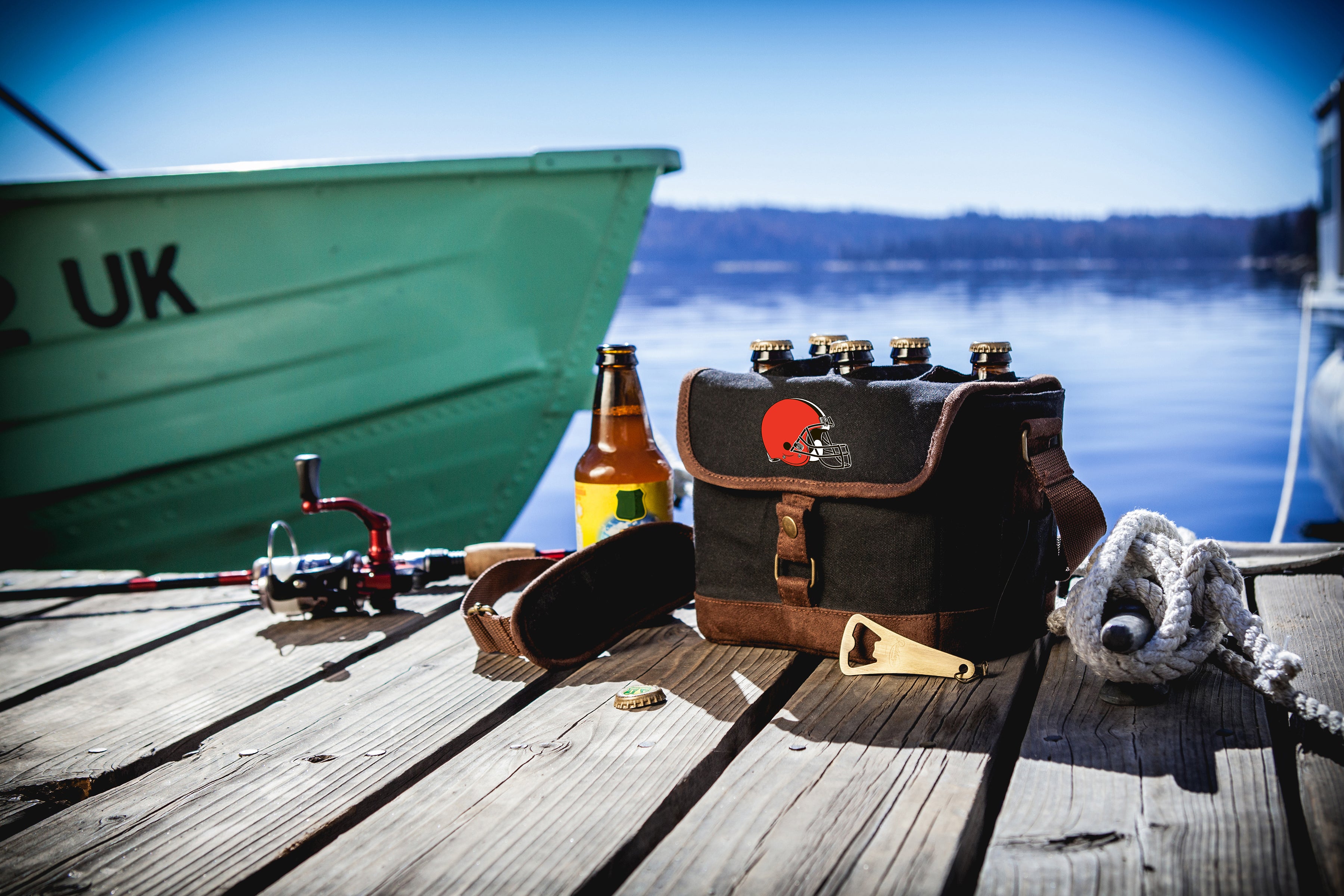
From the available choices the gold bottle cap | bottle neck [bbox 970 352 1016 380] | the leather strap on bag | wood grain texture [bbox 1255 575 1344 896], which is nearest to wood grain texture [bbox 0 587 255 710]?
the leather strap on bag

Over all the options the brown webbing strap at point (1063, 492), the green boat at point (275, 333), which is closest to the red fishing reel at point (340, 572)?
the brown webbing strap at point (1063, 492)

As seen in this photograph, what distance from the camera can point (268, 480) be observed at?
4266 mm

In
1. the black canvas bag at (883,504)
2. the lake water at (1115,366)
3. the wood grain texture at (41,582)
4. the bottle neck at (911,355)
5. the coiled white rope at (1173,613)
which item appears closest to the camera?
the coiled white rope at (1173,613)

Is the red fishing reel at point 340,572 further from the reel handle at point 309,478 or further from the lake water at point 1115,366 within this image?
the lake water at point 1115,366

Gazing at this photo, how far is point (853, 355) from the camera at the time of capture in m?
1.48

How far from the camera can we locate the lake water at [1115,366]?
12.6 meters

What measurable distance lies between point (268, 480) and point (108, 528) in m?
A: 0.64

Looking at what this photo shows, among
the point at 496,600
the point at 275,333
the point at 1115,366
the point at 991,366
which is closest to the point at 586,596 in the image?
the point at 496,600

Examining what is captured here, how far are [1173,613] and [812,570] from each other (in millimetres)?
475

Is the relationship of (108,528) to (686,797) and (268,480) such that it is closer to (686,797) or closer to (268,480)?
(268,480)

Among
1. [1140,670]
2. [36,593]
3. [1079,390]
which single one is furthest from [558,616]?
[1079,390]

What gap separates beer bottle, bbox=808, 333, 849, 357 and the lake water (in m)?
1.85

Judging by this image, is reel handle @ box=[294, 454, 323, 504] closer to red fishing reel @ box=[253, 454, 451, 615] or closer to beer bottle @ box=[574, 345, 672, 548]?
red fishing reel @ box=[253, 454, 451, 615]

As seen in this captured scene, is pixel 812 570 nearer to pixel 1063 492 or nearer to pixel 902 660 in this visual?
pixel 902 660
